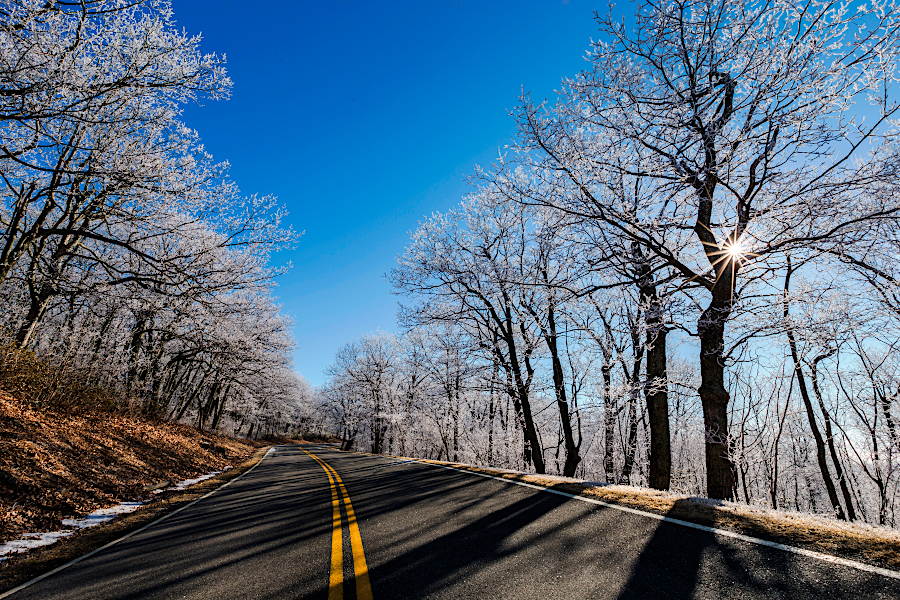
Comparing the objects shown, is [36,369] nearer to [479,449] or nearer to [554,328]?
[554,328]

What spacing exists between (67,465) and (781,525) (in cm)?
1250

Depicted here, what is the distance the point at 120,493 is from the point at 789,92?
15088 mm

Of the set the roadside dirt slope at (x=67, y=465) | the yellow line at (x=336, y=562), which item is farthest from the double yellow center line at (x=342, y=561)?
the roadside dirt slope at (x=67, y=465)

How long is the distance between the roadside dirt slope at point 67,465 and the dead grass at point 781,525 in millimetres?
8990

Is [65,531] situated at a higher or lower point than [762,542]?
lower

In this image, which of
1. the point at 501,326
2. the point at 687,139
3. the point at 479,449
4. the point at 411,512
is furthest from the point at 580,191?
the point at 479,449

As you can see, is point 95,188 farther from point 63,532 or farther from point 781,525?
point 781,525

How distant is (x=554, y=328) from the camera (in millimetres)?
13891

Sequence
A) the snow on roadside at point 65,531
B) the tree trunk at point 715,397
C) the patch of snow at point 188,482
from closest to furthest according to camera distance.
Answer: the snow on roadside at point 65,531 < the tree trunk at point 715,397 < the patch of snow at point 188,482

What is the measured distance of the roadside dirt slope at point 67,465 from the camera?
626cm

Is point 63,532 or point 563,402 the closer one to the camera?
point 63,532

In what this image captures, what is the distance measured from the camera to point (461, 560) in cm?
381

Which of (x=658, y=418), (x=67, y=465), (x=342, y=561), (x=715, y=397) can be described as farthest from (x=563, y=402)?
(x=67, y=465)

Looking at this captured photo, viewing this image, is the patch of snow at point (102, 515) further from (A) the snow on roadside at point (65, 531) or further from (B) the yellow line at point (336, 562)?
(B) the yellow line at point (336, 562)
